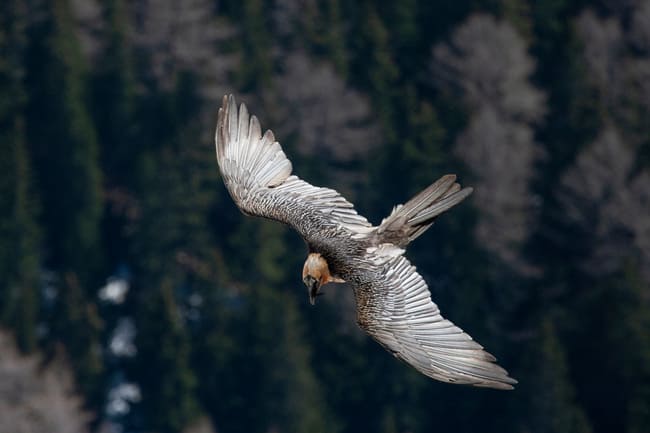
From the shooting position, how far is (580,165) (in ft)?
199

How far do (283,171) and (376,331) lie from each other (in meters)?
3.79

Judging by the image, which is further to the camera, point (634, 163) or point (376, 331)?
point (634, 163)

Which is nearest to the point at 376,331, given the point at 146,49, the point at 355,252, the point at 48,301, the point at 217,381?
the point at 355,252

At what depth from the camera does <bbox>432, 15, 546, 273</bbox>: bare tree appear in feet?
201

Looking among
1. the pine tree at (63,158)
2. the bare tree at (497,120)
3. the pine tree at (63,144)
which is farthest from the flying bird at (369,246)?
the pine tree at (63,144)

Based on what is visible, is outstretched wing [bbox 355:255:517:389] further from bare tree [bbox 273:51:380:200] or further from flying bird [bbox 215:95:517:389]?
bare tree [bbox 273:51:380:200]

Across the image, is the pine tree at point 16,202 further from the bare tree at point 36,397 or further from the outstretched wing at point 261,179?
the outstretched wing at point 261,179

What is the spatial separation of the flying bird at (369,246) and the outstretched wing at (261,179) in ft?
0.04

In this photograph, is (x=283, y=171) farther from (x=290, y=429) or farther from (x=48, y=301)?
(x=48, y=301)

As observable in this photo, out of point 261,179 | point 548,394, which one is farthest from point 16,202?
point 261,179

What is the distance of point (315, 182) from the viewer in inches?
2566

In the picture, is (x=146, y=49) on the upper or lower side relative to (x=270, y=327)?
upper

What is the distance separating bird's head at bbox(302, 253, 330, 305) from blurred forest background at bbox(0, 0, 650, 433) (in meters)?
31.9

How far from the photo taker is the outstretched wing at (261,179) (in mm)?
20984
